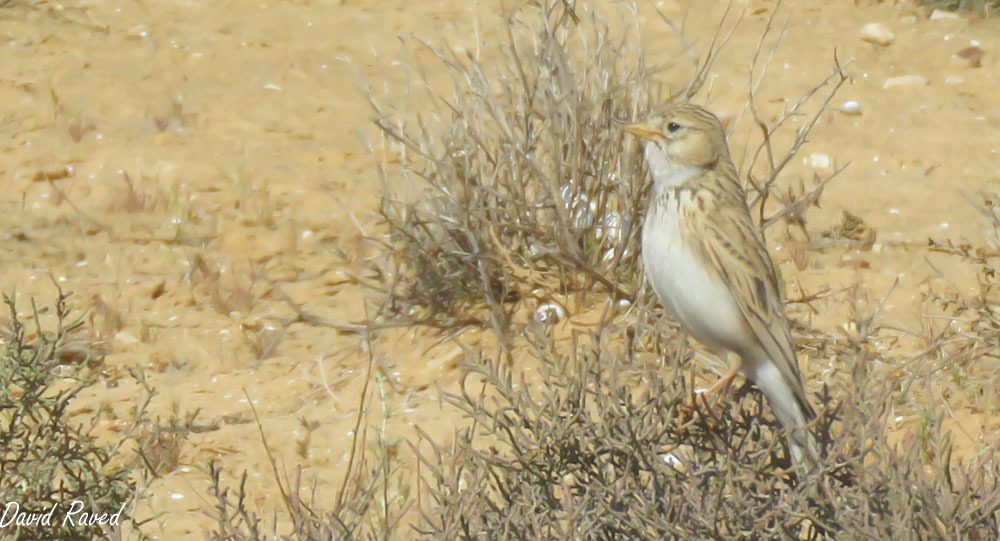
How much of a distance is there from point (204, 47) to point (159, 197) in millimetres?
1948

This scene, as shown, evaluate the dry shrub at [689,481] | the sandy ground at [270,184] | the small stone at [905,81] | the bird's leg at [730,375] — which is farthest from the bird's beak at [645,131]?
the small stone at [905,81]

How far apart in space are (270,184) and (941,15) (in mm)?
4297

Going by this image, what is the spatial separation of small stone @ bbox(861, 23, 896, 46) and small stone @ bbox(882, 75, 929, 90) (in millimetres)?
567

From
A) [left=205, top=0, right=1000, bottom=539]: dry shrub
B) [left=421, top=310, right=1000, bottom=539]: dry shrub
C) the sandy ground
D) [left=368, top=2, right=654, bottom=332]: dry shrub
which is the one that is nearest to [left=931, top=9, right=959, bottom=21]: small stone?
the sandy ground

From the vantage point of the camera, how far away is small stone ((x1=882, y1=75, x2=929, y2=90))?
7.70 meters

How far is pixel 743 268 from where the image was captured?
12.5ft

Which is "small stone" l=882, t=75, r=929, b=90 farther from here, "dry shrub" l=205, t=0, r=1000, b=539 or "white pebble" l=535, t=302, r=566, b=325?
"white pebble" l=535, t=302, r=566, b=325

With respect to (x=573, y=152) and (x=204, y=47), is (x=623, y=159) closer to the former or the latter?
(x=573, y=152)

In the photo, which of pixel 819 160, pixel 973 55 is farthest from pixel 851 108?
pixel 973 55

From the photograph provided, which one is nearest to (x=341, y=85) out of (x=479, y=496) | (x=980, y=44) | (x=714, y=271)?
(x=980, y=44)

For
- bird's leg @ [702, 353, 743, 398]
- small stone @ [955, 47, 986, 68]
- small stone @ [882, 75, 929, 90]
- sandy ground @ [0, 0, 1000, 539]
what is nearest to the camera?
bird's leg @ [702, 353, 743, 398]

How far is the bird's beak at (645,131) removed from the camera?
397 centimetres

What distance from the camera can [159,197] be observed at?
22.2 ft

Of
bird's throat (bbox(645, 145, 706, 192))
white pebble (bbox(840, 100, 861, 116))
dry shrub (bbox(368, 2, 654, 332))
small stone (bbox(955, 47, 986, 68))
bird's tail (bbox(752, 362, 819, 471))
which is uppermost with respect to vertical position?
bird's throat (bbox(645, 145, 706, 192))
